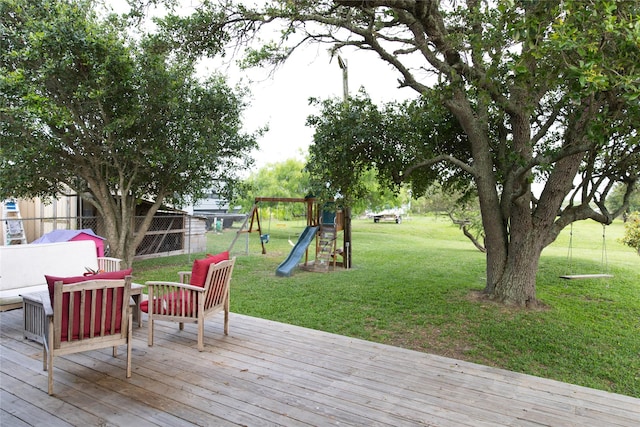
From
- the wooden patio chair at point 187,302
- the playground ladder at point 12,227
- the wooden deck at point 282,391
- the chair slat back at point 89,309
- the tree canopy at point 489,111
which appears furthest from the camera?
the playground ladder at point 12,227

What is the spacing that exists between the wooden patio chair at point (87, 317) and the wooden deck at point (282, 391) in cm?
30

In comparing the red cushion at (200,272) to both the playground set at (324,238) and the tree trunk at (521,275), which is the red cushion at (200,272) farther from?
the playground set at (324,238)

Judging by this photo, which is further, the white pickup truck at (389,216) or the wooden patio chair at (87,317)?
the white pickup truck at (389,216)

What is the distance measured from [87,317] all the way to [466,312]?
5.52m

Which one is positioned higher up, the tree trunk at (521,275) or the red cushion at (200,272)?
the red cushion at (200,272)

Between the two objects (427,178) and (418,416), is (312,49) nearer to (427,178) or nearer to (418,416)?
(427,178)

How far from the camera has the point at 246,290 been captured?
8555 mm

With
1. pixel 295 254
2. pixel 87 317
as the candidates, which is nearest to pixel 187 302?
pixel 87 317

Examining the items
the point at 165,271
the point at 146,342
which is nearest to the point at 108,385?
the point at 146,342

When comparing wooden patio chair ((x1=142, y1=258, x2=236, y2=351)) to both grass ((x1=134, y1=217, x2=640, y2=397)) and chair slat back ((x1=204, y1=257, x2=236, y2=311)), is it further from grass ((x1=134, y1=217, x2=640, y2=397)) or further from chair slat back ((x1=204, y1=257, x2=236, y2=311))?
grass ((x1=134, y1=217, x2=640, y2=397))

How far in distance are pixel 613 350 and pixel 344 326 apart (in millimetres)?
3521

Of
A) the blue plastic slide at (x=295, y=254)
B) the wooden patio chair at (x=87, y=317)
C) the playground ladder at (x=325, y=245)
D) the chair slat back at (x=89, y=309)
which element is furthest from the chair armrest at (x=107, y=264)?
the playground ladder at (x=325, y=245)

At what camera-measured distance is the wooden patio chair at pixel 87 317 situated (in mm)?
3215

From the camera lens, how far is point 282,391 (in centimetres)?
337
